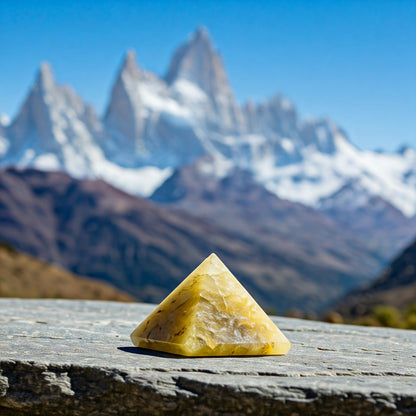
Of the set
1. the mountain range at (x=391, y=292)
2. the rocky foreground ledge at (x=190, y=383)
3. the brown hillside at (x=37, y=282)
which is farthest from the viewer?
the mountain range at (x=391, y=292)

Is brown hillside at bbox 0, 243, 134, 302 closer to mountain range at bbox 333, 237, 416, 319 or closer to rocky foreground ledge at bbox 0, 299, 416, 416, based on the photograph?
mountain range at bbox 333, 237, 416, 319

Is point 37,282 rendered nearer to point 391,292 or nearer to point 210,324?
point 391,292

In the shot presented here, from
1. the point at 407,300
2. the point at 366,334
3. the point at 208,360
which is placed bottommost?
the point at 208,360

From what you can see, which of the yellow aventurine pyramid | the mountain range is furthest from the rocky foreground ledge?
the mountain range

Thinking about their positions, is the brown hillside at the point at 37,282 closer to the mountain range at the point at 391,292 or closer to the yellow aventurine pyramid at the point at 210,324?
the mountain range at the point at 391,292

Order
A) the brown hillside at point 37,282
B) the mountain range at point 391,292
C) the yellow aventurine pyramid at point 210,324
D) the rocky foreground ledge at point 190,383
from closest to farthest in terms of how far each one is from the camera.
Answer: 1. the rocky foreground ledge at point 190,383
2. the yellow aventurine pyramid at point 210,324
3. the brown hillside at point 37,282
4. the mountain range at point 391,292

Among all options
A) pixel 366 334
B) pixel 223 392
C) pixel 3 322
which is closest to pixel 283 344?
pixel 223 392

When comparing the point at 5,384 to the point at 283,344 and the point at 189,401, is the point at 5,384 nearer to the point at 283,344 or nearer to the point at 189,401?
the point at 189,401

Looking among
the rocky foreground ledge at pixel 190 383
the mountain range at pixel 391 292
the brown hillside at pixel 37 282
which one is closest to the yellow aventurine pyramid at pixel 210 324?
the rocky foreground ledge at pixel 190 383

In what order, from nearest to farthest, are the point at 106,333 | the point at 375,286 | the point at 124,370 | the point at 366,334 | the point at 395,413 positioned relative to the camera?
the point at 395,413 < the point at 124,370 < the point at 106,333 < the point at 366,334 < the point at 375,286
